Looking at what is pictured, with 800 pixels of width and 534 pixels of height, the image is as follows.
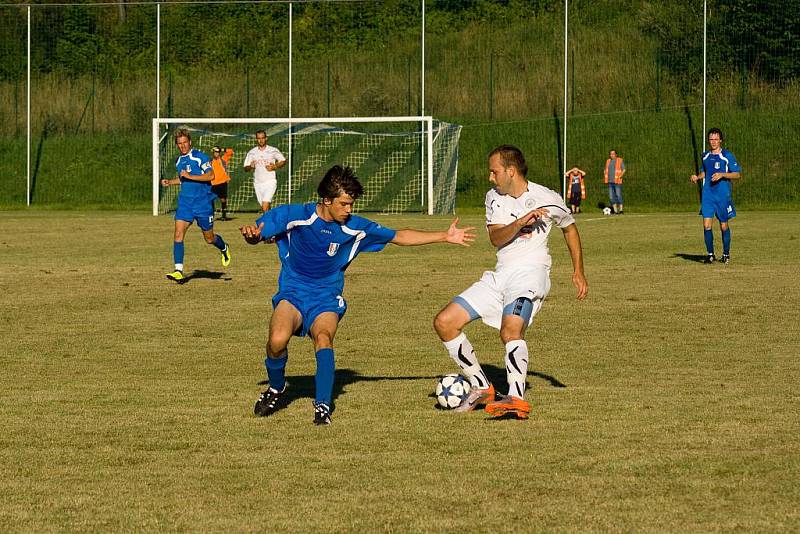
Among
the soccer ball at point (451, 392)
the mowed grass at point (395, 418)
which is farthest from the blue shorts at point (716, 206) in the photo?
the soccer ball at point (451, 392)

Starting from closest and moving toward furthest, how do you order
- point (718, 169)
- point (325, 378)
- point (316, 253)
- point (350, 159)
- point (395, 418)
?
point (325, 378), point (395, 418), point (316, 253), point (718, 169), point (350, 159)

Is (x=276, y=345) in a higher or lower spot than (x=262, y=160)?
lower

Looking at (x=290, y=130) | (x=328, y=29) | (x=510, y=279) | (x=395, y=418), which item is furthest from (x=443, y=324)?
(x=328, y=29)

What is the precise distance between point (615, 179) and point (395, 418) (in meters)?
29.5

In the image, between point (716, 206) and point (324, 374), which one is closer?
point (324, 374)

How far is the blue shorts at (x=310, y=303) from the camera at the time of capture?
331 inches

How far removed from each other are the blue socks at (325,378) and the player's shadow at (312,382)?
0.76 m

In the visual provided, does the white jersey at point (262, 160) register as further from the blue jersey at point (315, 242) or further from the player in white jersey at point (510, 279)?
the player in white jersey at point (510, 279)

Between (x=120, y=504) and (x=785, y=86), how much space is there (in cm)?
3824

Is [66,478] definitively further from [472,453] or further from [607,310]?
[607,310]

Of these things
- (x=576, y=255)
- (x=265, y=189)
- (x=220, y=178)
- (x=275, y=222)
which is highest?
(x=220, y=178)

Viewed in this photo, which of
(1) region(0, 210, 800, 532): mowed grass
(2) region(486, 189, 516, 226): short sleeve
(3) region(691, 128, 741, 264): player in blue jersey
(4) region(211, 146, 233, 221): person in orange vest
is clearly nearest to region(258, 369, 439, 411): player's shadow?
(1) region(0, 210, 800, 532): mowed grass

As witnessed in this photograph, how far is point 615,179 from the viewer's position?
36.8 metres

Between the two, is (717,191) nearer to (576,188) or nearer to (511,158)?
(511,158)
